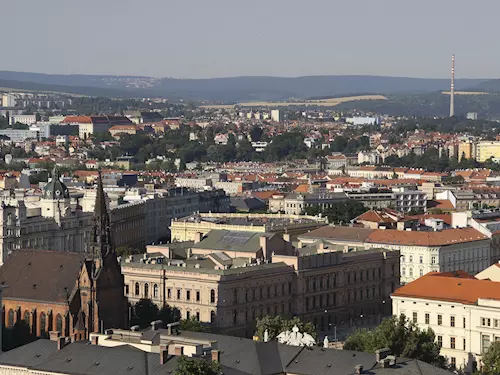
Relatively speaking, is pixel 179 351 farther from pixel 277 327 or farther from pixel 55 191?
pixel 55 191

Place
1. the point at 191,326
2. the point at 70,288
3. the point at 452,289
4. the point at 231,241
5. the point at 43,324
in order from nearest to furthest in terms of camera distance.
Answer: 1. the point at 191,326
2. the point at 70,288
3. the point at 43,324
4. the point at 452,289
5. the point at 231,241

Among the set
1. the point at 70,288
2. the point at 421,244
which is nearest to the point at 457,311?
the point at 70,288

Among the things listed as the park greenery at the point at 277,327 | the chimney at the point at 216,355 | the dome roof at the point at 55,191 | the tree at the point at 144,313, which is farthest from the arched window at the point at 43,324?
the dome roof at the point at 55,191

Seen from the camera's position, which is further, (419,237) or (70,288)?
(419,237)

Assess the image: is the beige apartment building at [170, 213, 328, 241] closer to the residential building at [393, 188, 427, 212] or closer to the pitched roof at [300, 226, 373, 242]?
the pitched roof at [300, 226, 373, 242]

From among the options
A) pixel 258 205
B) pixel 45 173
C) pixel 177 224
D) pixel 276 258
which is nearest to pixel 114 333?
pixel 276 258

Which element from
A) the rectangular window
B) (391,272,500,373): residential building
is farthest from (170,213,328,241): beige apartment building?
the rectangular window

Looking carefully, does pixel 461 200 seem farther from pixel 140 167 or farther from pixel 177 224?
pixel 140 167
